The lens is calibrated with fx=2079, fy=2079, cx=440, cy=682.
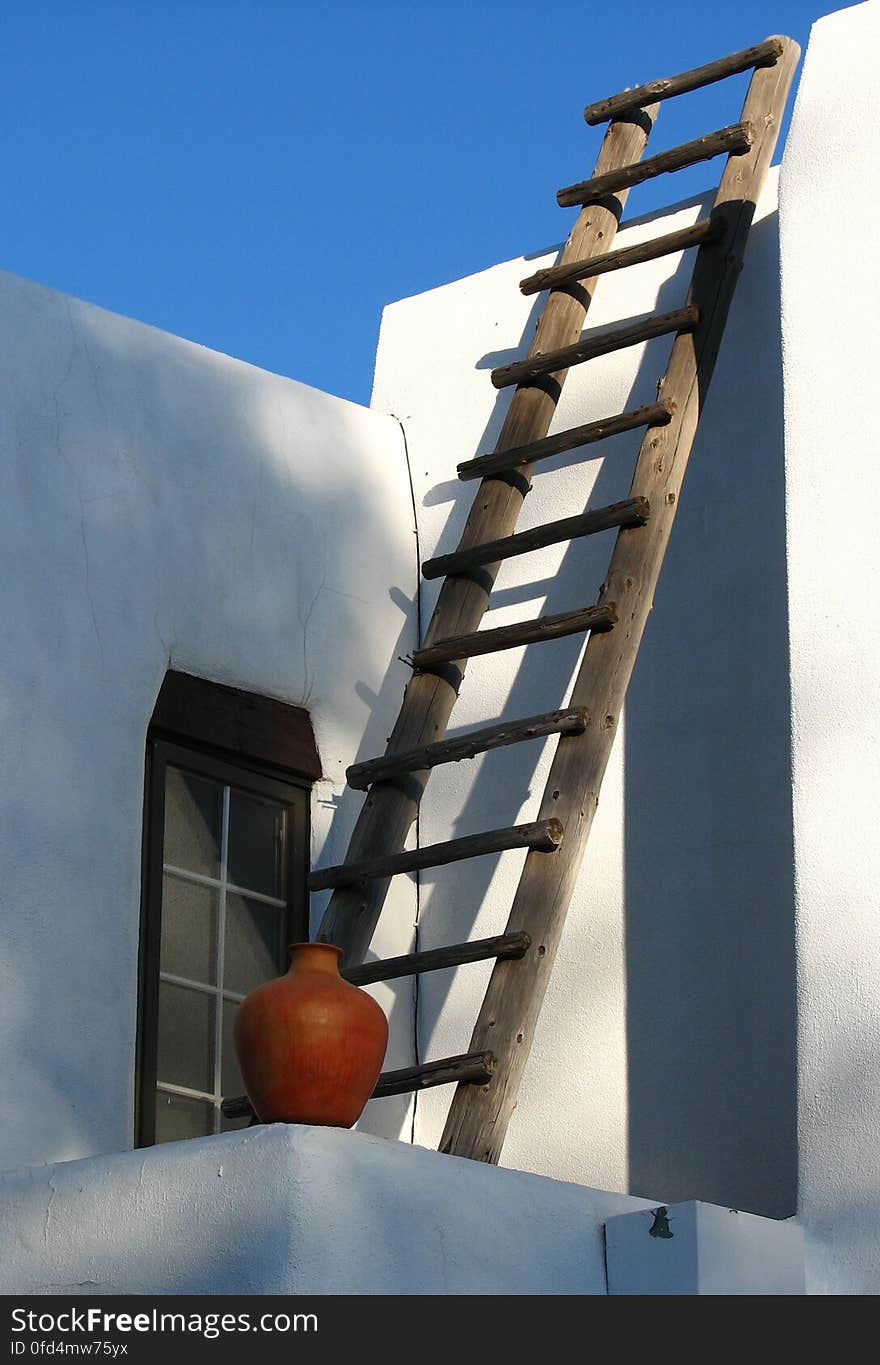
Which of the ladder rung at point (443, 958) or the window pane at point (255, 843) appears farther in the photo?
the window pane at point (255, 843)

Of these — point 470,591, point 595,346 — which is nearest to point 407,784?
point 470,591

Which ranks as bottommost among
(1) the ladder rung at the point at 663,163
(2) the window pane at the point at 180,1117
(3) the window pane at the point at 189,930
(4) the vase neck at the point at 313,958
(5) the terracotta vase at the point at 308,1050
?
(5) the terracotta vase at the point at 308,1050

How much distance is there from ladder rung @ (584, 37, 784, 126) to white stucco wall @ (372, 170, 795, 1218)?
1.06ft

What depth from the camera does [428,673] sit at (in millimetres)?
5238

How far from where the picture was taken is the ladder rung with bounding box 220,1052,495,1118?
4.30m

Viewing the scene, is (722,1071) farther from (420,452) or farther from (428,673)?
(420,452)

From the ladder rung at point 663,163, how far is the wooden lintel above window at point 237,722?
1650mm

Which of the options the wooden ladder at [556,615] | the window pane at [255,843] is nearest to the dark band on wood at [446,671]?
the wooden ladder at [556,615]

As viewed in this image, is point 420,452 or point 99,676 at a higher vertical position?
point 420,452

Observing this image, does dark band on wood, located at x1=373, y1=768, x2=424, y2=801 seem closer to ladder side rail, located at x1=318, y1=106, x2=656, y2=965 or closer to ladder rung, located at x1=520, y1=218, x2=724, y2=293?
ladder side rail, located at x1=318, y1=106, x2=656, y2=965

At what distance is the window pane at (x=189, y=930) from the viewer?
522 cm

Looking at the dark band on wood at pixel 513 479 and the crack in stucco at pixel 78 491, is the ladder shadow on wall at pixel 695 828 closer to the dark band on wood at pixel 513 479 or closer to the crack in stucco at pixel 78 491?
the dark band on wood at pixel 513 479
